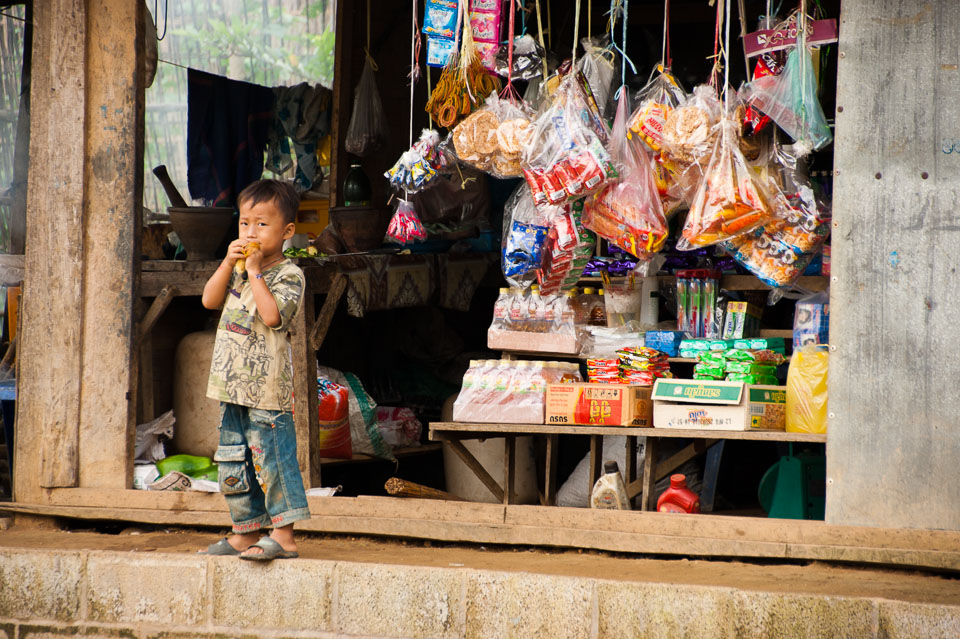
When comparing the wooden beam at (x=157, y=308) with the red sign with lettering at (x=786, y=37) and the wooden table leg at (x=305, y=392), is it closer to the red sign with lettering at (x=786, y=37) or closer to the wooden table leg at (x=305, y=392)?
the wooden table leg at (x=305, y=392)

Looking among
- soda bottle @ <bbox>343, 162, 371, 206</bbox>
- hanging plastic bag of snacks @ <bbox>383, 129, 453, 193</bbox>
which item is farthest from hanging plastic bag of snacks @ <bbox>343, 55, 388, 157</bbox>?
hanging plastic bag of snacks @ <bbox>383, 129, 453, 193</bbox>

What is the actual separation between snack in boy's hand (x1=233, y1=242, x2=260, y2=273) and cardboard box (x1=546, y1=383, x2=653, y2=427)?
60.9 inches

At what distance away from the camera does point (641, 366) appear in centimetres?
466

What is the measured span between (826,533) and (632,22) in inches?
170

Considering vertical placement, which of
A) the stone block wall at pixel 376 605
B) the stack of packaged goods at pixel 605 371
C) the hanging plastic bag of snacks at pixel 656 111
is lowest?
the stone block wall at pixel 376 605

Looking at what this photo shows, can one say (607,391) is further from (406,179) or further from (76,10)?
(76,10)

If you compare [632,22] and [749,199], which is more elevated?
[632,22]

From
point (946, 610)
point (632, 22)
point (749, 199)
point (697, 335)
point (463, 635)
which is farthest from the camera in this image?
point (632, 22)

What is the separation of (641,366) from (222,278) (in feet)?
6.42

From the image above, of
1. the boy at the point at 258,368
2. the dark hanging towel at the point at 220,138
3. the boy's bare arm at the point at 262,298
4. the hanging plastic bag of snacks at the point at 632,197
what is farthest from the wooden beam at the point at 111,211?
the hanging plastic bag of snacks at the point at 632,197

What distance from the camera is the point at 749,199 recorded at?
13.3 feet

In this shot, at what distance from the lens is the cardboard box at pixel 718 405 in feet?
13.9

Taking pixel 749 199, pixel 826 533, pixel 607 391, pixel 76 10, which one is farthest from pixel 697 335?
pixel 76 10

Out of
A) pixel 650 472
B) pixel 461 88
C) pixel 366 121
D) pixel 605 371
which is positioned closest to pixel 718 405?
pixel 650 472
